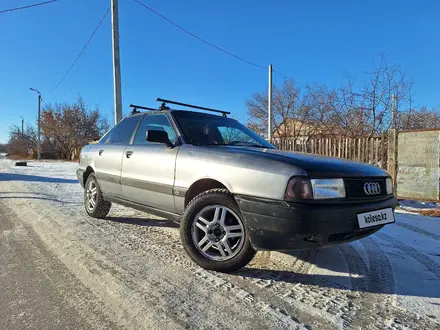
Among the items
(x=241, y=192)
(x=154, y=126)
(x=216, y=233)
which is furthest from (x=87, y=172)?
(x=241, y=192)

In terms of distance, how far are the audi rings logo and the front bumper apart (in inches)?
6.2

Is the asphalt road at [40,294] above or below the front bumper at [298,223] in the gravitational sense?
below

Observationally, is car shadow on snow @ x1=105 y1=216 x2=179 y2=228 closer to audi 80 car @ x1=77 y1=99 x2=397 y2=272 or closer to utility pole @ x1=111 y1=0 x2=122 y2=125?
audi 80 car @ x1=77 y1=99 x2=397 y2=272

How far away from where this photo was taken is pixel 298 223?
2385 mm

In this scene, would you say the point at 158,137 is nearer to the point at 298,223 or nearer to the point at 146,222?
the point at 298,223

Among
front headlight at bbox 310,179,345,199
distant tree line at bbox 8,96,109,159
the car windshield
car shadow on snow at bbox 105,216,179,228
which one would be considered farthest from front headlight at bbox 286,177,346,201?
distant tree line at bbox 8,96,109,159

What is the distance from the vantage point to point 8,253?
3381 millimetres

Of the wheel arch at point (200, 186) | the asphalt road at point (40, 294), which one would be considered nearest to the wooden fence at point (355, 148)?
the wheel arch at point (200, 186)

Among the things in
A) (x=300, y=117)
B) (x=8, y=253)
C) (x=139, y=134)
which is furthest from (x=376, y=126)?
(x=8, y=253)

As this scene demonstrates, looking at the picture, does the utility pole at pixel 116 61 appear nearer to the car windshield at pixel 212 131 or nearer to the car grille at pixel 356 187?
the car windshield at pixel 212 131

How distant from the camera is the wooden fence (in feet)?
27.2

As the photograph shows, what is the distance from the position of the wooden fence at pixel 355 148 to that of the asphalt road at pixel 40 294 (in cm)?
781

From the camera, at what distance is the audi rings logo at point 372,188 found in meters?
2.75

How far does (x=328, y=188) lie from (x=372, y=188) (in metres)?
0.60
